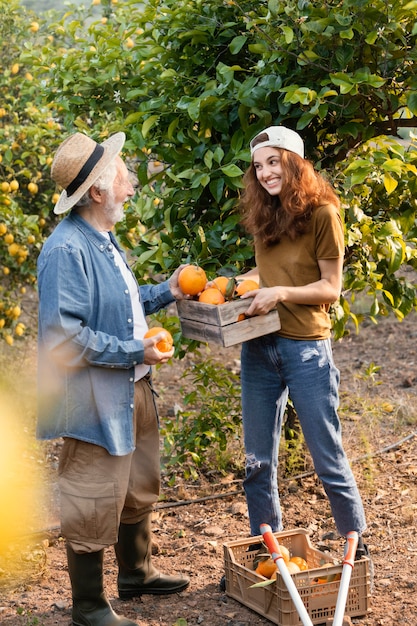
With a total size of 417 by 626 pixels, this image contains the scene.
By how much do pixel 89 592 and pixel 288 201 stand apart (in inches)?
58.9

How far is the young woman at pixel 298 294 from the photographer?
276cm

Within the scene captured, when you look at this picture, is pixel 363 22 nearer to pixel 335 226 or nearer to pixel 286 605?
pixel 335 226

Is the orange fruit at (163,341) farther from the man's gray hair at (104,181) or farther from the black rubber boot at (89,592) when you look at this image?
the black rubber boot at (89,592)

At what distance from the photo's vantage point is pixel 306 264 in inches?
111

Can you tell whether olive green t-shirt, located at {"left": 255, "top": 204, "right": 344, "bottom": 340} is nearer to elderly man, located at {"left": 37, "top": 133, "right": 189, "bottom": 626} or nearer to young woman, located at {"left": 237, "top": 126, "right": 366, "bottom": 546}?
young woman, located at {"left": 237, "top": 126, "right": 366, "bottom": 546}

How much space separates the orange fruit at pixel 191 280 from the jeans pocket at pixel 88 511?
2.37ft

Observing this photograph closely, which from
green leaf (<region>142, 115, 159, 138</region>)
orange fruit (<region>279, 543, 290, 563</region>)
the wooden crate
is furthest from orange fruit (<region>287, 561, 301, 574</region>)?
green leaf (<region>142, 115, 159, 138</region>)

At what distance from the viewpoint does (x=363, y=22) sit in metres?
3.00

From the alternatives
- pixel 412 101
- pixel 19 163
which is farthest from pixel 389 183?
pixel 19 163

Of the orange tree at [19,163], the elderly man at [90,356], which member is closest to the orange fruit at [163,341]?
the elderly man at [90,356]

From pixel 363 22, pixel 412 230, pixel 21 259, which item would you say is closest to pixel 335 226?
pixel 363 22

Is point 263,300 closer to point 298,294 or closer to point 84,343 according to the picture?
point 298,294

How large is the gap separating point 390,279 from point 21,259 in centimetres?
268

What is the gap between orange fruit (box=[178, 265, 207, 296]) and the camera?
2898mm
